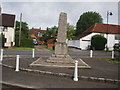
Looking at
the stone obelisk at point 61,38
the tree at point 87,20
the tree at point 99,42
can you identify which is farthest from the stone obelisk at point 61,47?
the tree at point 87,20

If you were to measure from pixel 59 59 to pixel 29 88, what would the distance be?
18.0 ft

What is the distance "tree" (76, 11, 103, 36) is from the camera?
57.6 metres

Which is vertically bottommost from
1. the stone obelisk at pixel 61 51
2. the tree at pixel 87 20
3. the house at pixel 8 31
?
the stone obelisk at pixel 61 51

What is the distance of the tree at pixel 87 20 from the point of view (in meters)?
57.6

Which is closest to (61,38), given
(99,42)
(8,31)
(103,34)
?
(99,42)

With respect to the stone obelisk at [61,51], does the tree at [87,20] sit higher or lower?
higher

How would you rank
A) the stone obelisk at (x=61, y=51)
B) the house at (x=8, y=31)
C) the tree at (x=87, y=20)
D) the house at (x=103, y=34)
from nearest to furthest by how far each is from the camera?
the stone obelisk at (x=61, y=51), the house at (x=8, y=31), the house at (x=103, y=34), the tree at (x=87, y=20)

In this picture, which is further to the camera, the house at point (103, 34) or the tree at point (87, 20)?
the tree at point (87, 20)

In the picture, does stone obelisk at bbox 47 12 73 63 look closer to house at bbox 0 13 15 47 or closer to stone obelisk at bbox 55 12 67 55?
stone obelisk at bbox 55 12 67 55

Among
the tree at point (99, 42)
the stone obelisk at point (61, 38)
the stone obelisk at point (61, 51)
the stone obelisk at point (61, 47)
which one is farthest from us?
the tree at point (99, 42)

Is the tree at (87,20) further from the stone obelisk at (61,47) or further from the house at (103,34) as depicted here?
the stone obelisk at (61,47)

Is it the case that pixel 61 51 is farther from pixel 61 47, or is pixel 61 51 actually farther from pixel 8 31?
pixel 8 31

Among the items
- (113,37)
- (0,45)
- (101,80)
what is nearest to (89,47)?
(113,37)

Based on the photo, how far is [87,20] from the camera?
57875 mm
